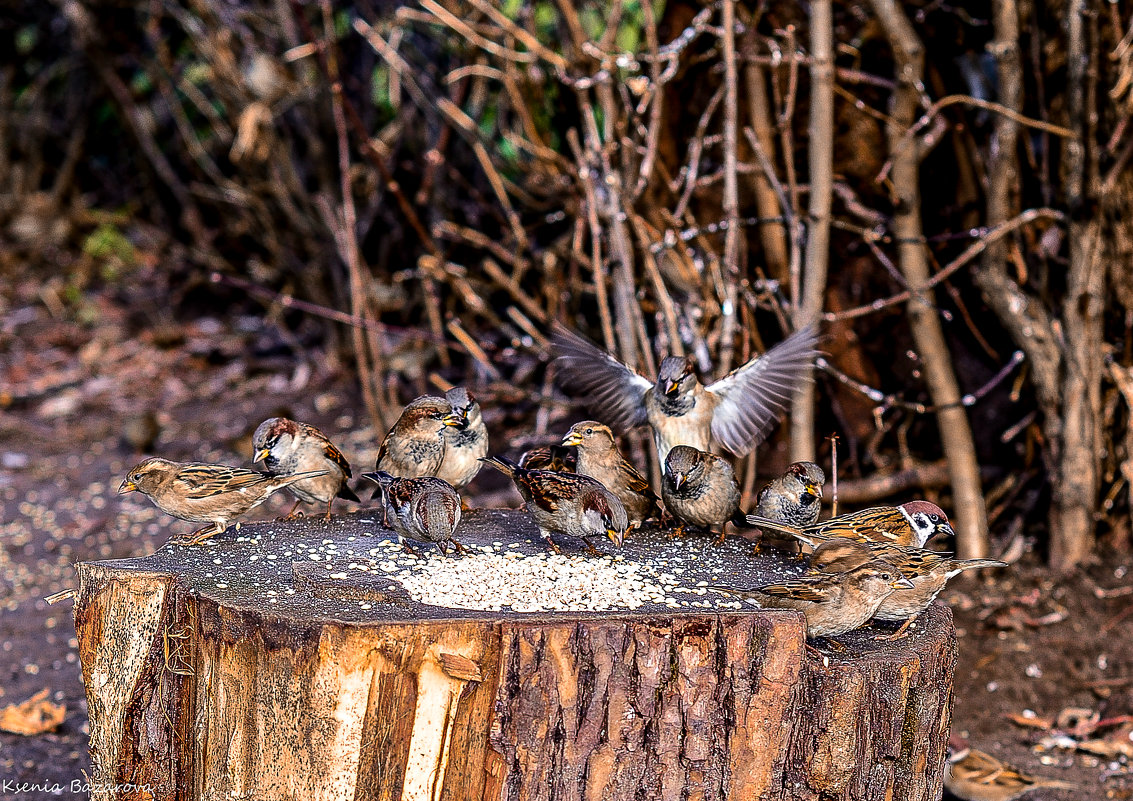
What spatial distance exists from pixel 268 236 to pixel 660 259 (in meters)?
4.28

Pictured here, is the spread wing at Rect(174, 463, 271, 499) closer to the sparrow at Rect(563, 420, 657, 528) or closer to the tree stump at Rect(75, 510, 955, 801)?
the tree stump at Rect(75, 510, 955, 801)

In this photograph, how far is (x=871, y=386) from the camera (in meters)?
6.30

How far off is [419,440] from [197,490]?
0.78 metres

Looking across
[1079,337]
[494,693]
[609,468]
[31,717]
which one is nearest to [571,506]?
[609,468]

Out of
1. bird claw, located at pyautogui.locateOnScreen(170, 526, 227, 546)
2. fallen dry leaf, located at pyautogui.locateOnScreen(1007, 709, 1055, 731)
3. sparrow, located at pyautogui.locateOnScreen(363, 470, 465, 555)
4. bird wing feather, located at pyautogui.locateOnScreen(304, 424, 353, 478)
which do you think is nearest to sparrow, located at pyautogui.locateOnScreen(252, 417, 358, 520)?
bird wing feather, located at pyautogui.locateOnScreen(304, 424, 353, 478)

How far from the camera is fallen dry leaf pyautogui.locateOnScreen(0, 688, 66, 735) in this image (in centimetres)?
481

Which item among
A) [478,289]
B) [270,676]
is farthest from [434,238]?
[270,676]

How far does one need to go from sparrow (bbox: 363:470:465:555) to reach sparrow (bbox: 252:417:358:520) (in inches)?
16.3

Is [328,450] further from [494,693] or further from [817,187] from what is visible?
[817,187]

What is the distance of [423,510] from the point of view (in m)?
3.41

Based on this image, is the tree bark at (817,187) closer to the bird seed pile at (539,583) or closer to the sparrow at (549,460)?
the sparrow at (549,460)

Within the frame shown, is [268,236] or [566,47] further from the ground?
[566,47]

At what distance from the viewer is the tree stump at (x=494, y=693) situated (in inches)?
113

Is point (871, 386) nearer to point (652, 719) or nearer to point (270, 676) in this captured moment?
point (652, 719)
